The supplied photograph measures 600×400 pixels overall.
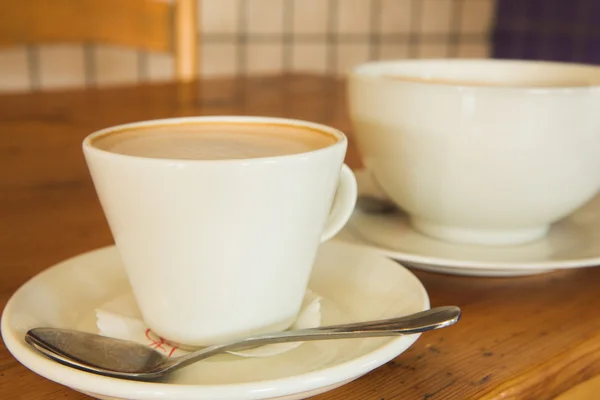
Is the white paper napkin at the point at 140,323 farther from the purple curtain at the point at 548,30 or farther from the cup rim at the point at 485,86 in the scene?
the purple curtain at the point at 548,30

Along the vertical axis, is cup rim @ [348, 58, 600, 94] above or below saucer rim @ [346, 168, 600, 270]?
above

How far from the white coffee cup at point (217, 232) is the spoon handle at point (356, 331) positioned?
0.02 meters

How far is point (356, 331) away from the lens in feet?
0.95

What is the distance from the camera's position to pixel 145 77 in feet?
5.10

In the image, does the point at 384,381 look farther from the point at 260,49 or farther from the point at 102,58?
the point at 260,49

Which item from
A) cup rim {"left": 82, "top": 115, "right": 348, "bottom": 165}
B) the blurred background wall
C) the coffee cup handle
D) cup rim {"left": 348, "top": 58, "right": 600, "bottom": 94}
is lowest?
the blurred background wall

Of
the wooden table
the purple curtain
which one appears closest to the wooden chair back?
the wooden table

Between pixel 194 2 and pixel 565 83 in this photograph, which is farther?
pixel 194 2

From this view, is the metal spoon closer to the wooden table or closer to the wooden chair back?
the wooden table

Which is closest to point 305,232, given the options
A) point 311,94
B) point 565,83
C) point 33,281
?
point 33,281

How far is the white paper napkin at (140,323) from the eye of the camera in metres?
0.30

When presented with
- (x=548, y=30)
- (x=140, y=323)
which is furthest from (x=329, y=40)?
(x=140, y=323)

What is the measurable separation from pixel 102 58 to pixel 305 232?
4.16ft

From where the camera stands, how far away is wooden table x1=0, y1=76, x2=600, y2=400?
0.29 metres
